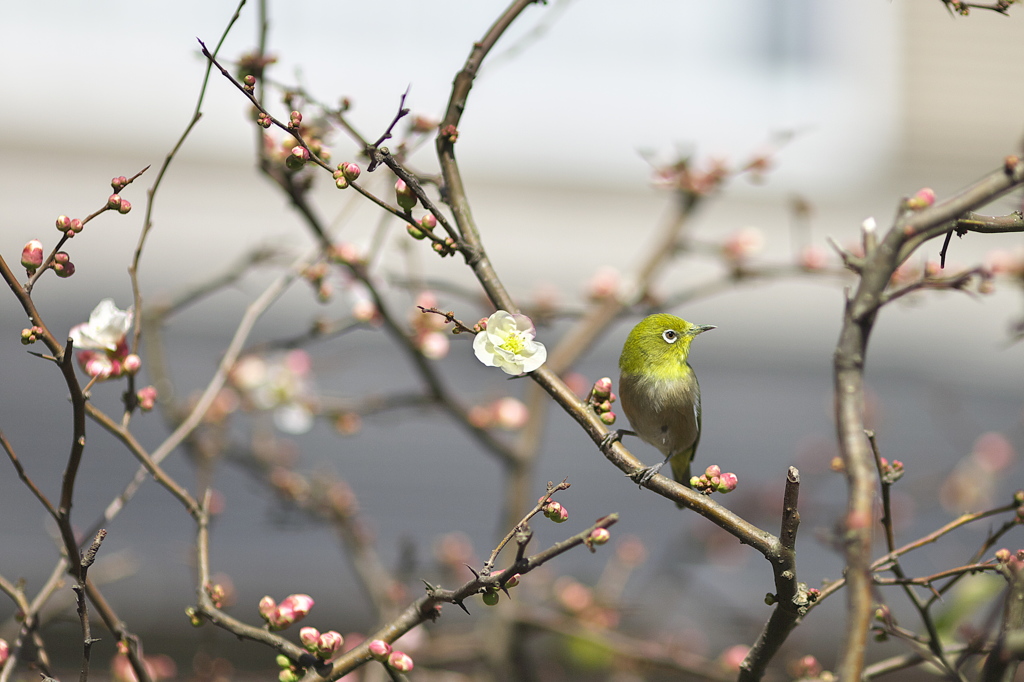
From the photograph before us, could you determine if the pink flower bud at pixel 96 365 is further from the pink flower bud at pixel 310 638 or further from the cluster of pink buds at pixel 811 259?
the cluster of pink buds at pixel 811 259

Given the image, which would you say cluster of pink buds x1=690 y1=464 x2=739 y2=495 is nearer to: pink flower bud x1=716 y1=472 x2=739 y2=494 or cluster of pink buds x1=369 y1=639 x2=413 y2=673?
pink flower bud x1=716 y1=472 x2=739 y2=494

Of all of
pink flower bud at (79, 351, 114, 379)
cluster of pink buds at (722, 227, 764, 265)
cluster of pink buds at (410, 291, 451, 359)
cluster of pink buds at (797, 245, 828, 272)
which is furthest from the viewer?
cluster of pink buds at (722, 227, 764, 265)

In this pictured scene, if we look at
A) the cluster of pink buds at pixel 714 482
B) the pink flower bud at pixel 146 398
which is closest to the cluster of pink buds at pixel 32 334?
the pink flower bud at pixel 146 398

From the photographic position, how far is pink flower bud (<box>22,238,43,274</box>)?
3.40 ft

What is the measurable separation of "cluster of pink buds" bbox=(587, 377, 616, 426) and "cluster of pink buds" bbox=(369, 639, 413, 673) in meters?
0.36

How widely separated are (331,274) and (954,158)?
8.32 metres

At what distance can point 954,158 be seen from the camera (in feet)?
28.2

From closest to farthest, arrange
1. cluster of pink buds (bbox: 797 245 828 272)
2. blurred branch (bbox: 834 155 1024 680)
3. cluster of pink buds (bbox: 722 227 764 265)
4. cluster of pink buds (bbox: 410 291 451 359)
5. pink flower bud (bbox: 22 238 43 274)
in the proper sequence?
blurred branch (bbox: 834 155 1024 680) → pink flower bud (bbox: 22 238 43 274) → cluster of pink buds (bbox: 410 291 451 359) → cluster of pink buds (bbox: 797 245 828 272) → cluster of pink buds (bbox: 722 227 764 265)

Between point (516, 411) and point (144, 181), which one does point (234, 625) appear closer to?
point (516, 411)

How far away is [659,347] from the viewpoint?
48.7 inches

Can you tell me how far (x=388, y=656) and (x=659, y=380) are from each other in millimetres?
537

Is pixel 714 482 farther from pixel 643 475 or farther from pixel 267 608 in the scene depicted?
pixel 267 608

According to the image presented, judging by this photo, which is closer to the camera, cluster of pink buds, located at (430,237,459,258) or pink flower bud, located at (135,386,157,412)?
cluster of pink buds, located at (430,237,459,258)

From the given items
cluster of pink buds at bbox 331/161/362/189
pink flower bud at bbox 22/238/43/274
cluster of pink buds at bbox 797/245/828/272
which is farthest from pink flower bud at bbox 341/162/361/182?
cluster of pink buds at bbox 797/245/828/272
